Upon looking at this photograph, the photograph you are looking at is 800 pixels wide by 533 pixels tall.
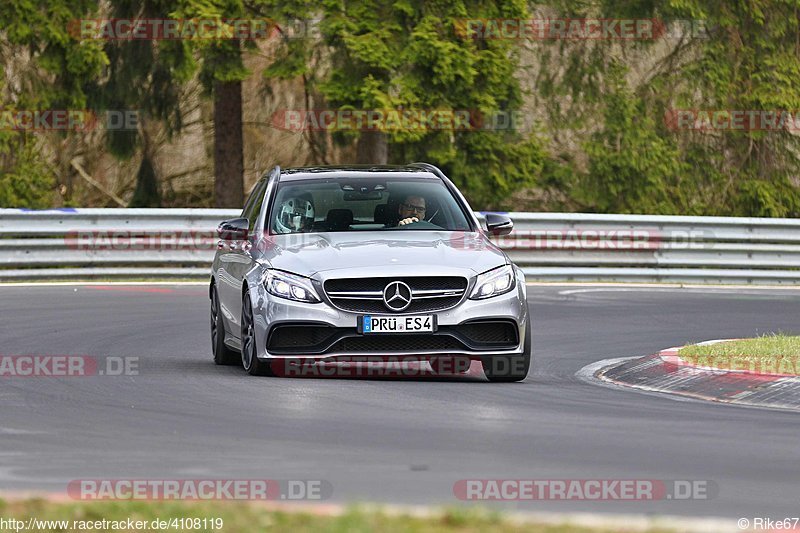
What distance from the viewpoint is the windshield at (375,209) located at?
13.4m

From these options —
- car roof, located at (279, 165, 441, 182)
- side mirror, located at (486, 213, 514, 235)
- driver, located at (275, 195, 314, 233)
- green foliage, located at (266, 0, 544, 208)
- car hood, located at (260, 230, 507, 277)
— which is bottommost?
car hood, located at (260, 230, 507, 277)

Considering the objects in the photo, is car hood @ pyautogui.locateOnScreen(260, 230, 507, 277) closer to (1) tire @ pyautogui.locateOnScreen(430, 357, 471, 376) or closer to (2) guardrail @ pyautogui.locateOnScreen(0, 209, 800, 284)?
(1) tire @ pyautogui.locateOnScreen(430, 357, 471, 376)

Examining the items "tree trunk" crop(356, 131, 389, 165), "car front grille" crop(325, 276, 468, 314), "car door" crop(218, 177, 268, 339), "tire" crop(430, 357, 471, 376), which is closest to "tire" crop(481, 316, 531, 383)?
"tire" crop(430, 357, 471, 376)

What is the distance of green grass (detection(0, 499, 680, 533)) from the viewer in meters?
6.60

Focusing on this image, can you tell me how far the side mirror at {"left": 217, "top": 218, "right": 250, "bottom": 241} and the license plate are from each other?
1.89 metres

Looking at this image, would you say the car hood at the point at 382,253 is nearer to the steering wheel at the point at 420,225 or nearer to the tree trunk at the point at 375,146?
the steering wheel at the point at 420,225

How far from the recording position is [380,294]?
12.1m

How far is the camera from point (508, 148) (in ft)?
107

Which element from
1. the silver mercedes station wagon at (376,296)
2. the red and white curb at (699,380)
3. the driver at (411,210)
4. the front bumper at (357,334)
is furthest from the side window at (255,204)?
the red and white curb at (699,380)

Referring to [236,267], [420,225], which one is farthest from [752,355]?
[236,267]

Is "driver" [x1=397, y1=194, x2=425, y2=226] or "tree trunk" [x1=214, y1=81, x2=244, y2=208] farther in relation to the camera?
"tree trunk" [x1=214, y1=81, x2=244, y2=208]

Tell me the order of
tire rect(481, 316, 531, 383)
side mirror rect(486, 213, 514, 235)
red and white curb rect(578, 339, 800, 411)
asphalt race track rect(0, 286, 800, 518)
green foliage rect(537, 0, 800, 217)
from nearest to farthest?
asphalt race track rect(0, 286, 800, 518), red and white curb rect(578, 339, 800, 411), tire rect(481, 316, 531, 383), side mirror rect(486, 213, 514, 235), green foliage rect(537, 0, 800, 217)

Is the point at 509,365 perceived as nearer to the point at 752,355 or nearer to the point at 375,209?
the point at 375,209

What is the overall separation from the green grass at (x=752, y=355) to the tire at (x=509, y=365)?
57.9 inches
